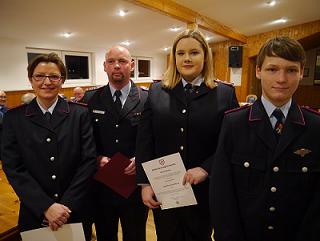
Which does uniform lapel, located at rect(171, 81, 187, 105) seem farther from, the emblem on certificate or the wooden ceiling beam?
the wooden ceiling beam

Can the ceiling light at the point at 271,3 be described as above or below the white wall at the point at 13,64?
above

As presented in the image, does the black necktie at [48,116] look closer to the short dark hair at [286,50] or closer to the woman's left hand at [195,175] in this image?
the woman's left hand at [195,175]

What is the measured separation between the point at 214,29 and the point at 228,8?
0.92 m

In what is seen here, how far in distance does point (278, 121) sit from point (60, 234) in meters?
1.19

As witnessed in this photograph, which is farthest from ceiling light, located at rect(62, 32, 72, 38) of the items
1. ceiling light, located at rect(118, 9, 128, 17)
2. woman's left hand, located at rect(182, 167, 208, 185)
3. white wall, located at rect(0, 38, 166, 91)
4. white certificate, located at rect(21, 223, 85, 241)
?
woman's left hand, located at rect(182, 167, 208, 185)

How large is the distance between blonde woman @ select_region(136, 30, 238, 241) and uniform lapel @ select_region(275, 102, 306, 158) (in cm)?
35

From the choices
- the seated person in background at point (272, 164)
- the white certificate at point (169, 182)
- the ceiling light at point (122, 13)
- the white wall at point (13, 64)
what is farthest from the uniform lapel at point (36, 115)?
the white wall at point (13, 64)

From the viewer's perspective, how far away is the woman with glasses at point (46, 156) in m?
1.31

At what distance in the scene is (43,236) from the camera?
131 centimetres

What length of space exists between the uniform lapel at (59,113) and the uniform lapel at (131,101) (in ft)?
1.13

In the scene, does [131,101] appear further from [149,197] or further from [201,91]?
[149,197]

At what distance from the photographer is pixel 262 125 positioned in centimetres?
107

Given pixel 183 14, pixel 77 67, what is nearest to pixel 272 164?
pixel 183 14

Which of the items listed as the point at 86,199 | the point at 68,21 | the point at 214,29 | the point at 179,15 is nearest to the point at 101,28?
the point at 68,21
